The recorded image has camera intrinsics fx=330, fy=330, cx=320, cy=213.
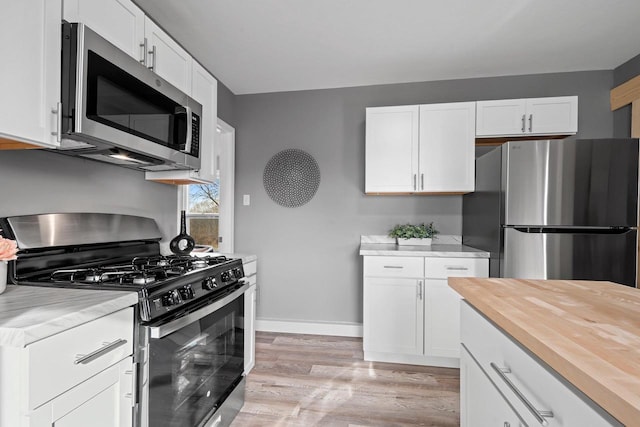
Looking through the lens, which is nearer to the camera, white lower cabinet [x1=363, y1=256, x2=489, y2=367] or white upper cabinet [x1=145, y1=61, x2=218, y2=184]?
white upper cabinet [x1=145, y1=61, x2=218, y2=184]

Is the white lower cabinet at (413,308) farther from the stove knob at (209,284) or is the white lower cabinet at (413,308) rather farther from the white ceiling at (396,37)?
the white ceiling at (396,37)

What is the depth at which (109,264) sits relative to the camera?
70.9 inches

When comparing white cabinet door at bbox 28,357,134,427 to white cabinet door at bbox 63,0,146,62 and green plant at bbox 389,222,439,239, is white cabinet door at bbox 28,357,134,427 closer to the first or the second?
white cabinet door at bbox 63,0,146,62

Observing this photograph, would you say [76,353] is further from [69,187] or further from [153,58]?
[153,58]

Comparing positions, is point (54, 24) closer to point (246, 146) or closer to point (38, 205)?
point (38, 205)

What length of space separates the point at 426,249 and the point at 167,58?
7.63 ft

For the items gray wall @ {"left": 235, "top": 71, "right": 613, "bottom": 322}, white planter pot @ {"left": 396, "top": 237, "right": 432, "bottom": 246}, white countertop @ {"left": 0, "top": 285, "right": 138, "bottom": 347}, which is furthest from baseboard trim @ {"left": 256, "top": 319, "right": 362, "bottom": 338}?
white countertop @ {"left": 0, "top": 285, "right": 138, "bottom": 347}

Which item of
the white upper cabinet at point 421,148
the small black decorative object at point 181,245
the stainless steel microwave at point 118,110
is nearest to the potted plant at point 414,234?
the white upper cabinet at point 421,148

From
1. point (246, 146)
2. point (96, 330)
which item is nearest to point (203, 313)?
point (96, 330)

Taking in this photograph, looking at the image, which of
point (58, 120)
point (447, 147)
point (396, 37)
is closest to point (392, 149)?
point (447, 147)

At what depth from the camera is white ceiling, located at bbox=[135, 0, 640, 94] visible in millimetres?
2109

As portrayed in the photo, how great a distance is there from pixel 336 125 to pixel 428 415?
2563mm

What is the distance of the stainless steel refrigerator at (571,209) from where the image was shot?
226cm

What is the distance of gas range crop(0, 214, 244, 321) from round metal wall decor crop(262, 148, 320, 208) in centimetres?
141
